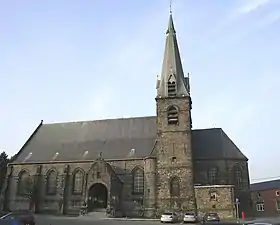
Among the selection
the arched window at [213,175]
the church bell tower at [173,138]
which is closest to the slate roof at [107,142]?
the arched window at [213,175]

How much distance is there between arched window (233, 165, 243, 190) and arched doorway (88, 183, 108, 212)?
15.0 m

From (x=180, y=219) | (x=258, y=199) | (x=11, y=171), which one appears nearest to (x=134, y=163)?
(x=180, y=219)

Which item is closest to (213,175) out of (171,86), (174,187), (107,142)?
(174,187)

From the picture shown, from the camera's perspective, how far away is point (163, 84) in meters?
44.1

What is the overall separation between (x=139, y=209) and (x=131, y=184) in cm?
306

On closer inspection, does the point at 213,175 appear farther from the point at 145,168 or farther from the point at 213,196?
the point at 145,168

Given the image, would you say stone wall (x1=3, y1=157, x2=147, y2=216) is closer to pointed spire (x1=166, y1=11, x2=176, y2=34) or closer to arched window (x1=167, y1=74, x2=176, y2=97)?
arched window (x1=167, y1=74, x2=176, y2=97)

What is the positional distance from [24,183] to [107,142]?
11728 millimetres

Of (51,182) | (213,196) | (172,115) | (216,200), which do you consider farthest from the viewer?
(51,182)

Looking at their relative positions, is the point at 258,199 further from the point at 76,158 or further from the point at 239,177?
the point at 76,158

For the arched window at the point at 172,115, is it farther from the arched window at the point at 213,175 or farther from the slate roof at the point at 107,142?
the arched window at the point at 213,175

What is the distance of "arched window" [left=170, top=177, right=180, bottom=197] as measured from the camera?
132 ft

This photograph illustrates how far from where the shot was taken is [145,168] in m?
42.5

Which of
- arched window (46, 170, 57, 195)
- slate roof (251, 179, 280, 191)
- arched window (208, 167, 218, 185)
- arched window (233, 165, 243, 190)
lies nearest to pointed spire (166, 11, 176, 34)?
arched window (208, 167, 218, 185)
